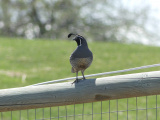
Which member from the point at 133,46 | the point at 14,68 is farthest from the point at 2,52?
the point at 133,46

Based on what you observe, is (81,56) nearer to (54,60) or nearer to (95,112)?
(95,112)

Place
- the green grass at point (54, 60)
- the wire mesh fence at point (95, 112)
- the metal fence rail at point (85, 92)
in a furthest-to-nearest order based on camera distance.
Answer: the green grass at point (54, 60), the wire mesh fence at point (95, 112), the metal fence rail at point (85, 92)

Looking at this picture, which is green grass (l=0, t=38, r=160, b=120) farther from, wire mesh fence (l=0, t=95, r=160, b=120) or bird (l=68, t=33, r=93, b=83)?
bird (l=68, t=33, r=93, b=83)

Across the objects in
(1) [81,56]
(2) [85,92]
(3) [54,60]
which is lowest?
(2) [85,92]

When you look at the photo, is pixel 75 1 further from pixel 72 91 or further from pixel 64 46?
pixel 72 91

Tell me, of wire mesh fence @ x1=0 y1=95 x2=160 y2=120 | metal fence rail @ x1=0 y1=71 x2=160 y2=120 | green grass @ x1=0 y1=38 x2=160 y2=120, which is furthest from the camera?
green grass @ x1=0 y1=38 x2=160 y2=120

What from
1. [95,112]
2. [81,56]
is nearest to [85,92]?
[81,56]

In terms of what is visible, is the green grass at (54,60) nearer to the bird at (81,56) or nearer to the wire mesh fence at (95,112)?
the wire mesh fence at (95,112)

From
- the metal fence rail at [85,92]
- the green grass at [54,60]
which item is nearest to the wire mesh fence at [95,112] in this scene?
the green grass at [54,60]

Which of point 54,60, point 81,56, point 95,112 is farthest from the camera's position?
point 54,60

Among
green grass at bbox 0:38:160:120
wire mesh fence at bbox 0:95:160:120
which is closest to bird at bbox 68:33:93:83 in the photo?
wire mesh fence at bbox 0:95:160:120

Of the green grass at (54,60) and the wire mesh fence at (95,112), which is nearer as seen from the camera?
the wire mesh fence at (95,112)

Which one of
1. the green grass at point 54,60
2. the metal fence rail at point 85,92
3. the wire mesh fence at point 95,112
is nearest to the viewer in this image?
the metal fence rail at point 85,92

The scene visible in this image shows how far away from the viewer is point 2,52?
12.7 m
